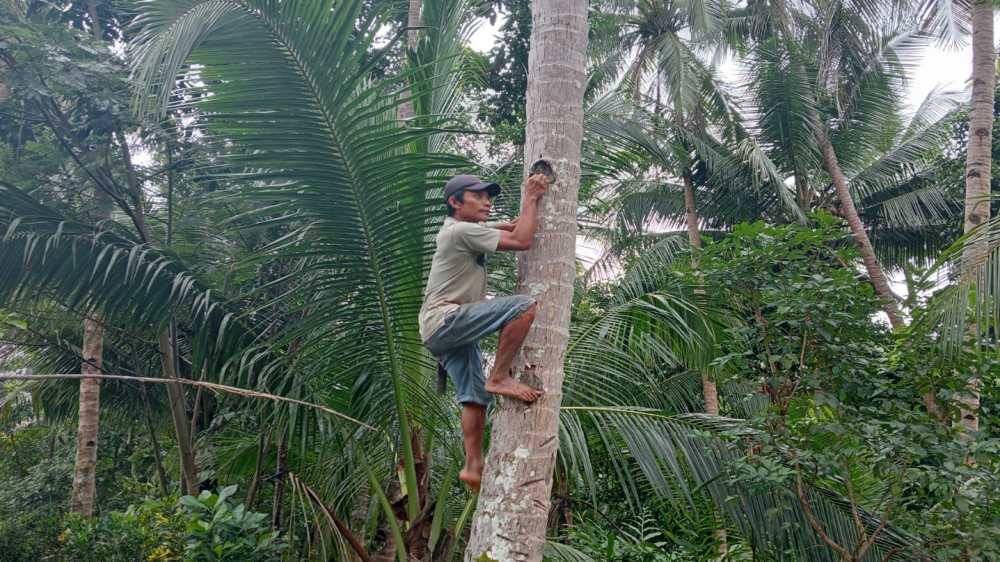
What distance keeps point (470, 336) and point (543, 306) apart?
1.43 feet

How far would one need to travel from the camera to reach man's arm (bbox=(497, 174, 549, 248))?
2922mm

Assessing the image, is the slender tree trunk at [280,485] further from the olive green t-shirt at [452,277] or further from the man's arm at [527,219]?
the man's arm at [527,219]

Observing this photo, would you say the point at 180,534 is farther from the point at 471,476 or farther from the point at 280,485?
the point at 471,476

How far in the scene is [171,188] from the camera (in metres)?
7.66

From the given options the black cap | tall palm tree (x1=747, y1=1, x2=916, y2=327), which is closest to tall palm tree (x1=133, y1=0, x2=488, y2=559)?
the black cap

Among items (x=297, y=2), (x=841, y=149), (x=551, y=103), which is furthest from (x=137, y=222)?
(x=841, y=149)

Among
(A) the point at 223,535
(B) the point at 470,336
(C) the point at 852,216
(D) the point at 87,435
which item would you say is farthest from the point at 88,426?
(C) the point at 852,216

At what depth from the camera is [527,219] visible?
9.62 ft

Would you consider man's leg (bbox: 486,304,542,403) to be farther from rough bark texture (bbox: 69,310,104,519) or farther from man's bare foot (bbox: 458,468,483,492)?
rough bark texture (bbox: 69,310,104,519)

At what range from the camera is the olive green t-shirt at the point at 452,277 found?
329 cm

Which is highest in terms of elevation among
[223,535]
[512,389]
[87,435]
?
[512,389]

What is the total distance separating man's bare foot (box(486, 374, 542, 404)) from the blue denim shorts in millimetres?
220

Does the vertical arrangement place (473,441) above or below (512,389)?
below

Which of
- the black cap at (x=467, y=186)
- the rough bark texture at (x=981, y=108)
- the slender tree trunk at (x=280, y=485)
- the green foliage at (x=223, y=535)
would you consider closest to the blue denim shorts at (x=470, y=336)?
the black cap at (x=467, y=186)
